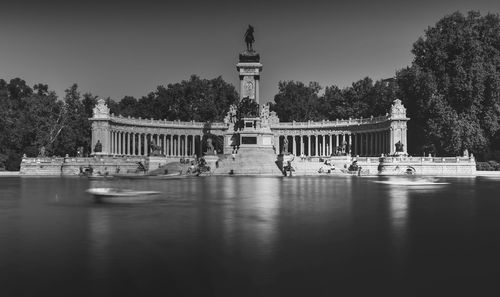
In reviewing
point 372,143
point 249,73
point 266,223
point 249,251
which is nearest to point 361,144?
point 372,143

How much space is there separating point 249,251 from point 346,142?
8674cm

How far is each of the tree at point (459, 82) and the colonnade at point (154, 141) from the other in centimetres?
4827

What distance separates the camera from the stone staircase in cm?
6347

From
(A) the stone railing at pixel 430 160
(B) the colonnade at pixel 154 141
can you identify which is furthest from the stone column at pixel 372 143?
(B) the colonnade at pixel 154 141

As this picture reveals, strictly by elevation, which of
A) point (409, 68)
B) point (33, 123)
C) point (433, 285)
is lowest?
point (433, 285)

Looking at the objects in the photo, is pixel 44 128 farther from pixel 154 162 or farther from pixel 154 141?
pixel 154 162

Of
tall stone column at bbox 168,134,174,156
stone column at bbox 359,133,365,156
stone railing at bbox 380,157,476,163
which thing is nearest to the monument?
tall stone column at bbox 168,134,174,156

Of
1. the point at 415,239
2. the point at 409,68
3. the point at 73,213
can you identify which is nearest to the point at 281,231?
the point at 415,239

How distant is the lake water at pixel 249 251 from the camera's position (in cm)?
945

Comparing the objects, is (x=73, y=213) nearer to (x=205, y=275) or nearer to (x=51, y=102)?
(x=205, y=275)

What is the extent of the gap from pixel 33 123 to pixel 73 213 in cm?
7508

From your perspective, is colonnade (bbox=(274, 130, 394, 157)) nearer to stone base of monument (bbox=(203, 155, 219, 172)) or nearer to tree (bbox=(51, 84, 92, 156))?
stone base of monument (bbox=(203, 155, 219, 172))

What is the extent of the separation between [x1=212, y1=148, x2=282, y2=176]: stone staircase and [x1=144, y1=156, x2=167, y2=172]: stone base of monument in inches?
356

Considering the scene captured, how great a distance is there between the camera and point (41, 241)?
45.8 feet
